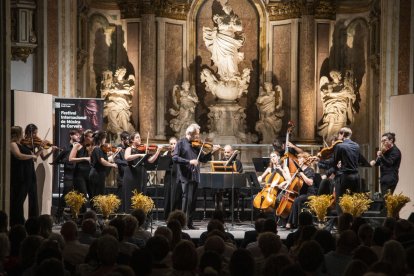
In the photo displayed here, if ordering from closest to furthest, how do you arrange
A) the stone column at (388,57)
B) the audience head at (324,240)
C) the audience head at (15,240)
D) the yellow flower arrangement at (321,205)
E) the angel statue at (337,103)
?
1. the audience head at (324,240)
2. the audience head at (15,240)
3. the yellow flower arrangement at (321,205)
4. the stone column at (388,57)
5. the angel statue at (337,103)

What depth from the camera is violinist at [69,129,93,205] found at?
14164 mm

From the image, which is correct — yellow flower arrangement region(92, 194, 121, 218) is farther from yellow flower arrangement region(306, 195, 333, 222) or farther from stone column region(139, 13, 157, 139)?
stone column region(139, 13, 157, 139)

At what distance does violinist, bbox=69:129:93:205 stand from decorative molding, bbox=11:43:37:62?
158 inches

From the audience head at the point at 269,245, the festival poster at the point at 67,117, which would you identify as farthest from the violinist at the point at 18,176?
the audience head at the point at 269,245

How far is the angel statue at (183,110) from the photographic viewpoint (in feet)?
67.8

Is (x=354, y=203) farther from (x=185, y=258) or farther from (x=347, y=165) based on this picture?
(x=185, y=258)

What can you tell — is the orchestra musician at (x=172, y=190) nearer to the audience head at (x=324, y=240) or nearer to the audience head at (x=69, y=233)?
the audience head at (x=69, y=233)

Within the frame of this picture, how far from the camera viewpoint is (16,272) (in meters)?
7.31

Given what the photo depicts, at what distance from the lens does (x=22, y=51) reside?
17609mm

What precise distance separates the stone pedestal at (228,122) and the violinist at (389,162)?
6836 millimetres

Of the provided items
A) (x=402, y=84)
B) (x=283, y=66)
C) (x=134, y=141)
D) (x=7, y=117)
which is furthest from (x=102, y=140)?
(x=283, y=66)

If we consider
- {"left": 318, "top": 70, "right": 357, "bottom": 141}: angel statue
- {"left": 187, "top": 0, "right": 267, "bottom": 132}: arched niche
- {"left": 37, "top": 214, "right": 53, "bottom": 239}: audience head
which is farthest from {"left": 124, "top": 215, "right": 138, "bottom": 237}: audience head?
{"left": 187, "top": 0, "right": 267, "bottom": 132}: arched niche

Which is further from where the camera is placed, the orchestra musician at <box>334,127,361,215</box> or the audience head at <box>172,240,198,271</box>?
the orchestra musician at <box>334,127,361,215</box>

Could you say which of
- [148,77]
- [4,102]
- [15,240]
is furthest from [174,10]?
[15,240]
